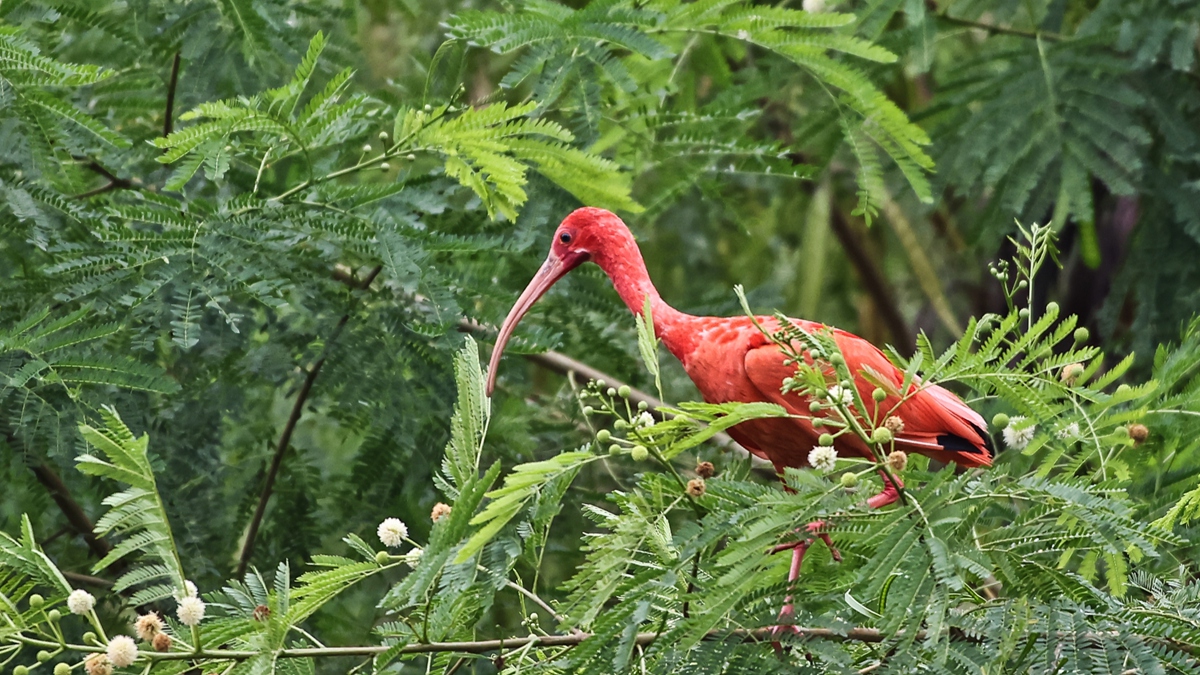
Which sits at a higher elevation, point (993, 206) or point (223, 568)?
point (993, 206)

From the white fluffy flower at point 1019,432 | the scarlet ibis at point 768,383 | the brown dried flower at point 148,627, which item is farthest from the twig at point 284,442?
the white fluffy flower at point 1019,432

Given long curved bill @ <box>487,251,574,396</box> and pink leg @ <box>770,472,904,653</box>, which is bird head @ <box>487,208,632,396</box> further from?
pink leg @ <box>770,472,904,653</box>

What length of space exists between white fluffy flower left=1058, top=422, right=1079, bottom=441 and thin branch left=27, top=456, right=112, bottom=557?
304cm

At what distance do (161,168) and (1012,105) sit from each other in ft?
11.0

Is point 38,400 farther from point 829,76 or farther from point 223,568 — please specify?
point 829,76

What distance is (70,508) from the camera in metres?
4.73

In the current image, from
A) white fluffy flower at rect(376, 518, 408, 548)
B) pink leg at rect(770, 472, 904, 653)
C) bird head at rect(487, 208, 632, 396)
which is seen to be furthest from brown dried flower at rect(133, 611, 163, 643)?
bird head at rect(487, 208, 632, 396)

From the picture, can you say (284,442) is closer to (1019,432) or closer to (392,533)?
(392,533)

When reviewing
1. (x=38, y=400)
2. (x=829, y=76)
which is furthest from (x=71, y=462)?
(x=829, y=76)

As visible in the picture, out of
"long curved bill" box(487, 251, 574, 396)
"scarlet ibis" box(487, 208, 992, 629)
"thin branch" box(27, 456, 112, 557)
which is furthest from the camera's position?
"thin branch" box(27, 456, 112, 557)

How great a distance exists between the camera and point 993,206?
19.2ft

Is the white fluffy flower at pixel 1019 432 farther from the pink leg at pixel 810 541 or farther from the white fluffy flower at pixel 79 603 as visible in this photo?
the white fluffy flower at pixel 79 603

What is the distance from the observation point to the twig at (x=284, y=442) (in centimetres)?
454

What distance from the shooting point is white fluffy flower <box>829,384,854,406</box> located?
2.38 meters
